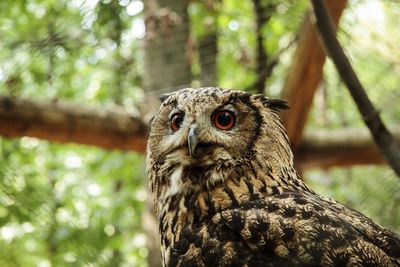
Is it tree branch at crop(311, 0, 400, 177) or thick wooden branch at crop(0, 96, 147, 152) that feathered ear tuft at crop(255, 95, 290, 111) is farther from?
thick wooden branch at crop(0, 96, 147, 152)

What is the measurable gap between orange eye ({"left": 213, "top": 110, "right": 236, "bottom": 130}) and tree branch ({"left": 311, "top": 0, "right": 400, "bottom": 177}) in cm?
42

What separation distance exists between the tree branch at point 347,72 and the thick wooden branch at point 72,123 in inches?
65.8

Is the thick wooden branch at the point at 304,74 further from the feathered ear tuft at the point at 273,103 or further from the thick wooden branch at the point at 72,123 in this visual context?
the thick wooden branch at the point at 72,123

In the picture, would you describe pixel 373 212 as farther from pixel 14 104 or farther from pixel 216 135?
pixel 14 104

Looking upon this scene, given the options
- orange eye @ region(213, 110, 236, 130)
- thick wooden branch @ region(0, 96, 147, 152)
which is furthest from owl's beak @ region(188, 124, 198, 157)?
thick wooden branch @ region(0, 96, 147, 152)

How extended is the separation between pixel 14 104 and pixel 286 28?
1588 mm

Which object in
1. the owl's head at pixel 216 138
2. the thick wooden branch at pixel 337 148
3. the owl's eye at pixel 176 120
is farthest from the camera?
the thick wooden branch at pixel 337 148

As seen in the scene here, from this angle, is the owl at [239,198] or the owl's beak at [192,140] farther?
the owl's beak at [192,140]

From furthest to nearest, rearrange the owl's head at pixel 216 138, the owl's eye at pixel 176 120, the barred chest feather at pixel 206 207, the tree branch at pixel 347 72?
the owl's eye at pixel 176 120 → the owl's head at pixel 216 138 → the tree branch at pixel 347 72 → the barred chest feather at pixel 206 207

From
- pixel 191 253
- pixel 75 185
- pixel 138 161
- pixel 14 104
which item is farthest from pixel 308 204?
pixel 75 185

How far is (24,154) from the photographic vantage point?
175 inches

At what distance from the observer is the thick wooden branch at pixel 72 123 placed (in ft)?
10.8

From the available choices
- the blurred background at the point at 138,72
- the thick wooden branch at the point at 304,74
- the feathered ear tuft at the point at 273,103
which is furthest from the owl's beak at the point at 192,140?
the thick wooden branch at the point at 304,74

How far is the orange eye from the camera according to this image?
2279 mm
